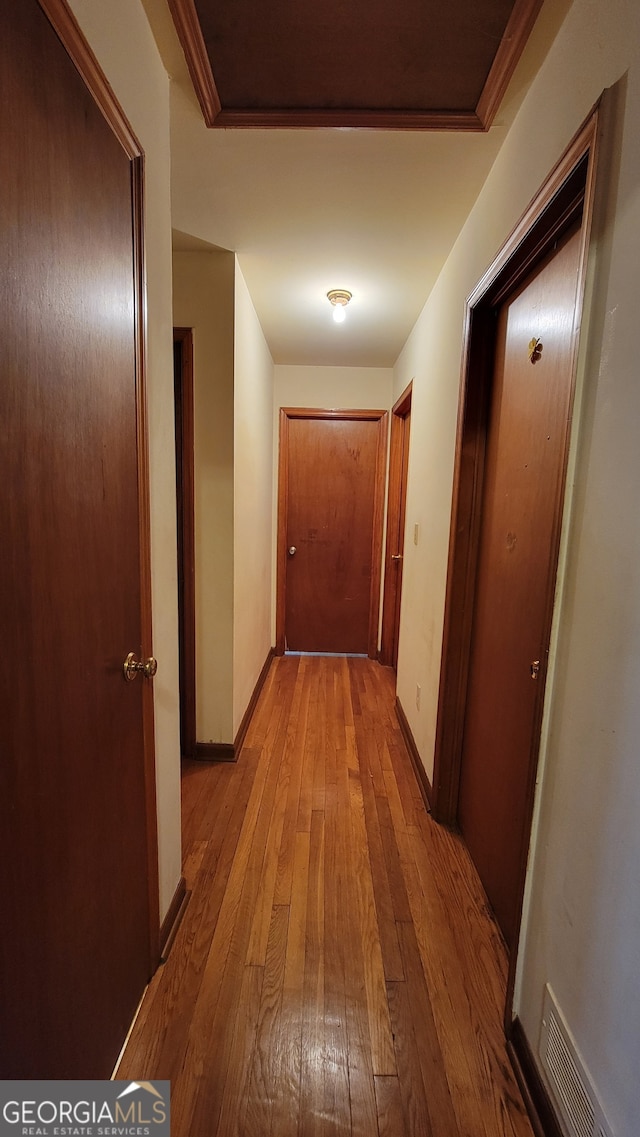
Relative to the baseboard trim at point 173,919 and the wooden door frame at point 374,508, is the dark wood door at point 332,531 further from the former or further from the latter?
the baseboard trim at point 173,919

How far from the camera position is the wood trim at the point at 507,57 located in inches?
36.6

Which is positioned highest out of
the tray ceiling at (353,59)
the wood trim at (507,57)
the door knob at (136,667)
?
the tray ceiling at (353,59)

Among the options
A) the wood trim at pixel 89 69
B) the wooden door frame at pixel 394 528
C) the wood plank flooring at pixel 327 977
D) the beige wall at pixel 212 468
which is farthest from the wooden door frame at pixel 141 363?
the wooden door frame at pixel 394 528

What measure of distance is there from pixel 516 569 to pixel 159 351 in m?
1.20

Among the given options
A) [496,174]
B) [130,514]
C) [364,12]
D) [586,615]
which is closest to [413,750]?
[586,615]

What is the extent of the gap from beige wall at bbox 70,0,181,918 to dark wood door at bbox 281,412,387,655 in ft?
7.86

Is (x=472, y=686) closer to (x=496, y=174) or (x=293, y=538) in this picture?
(x=496, y=174)

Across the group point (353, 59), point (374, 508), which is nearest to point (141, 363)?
point (353, 59)

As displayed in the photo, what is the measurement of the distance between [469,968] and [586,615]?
1.15 meters

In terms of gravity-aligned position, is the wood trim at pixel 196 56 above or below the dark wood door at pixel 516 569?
above

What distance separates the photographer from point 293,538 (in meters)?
3.75

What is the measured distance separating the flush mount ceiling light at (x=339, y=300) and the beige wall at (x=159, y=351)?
1.19 metres

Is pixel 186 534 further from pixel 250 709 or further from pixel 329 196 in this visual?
pixel 329 196

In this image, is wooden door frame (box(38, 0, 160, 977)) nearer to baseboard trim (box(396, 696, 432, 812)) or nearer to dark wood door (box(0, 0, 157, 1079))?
dark wood door (box(0, 0, 157, 1079))
